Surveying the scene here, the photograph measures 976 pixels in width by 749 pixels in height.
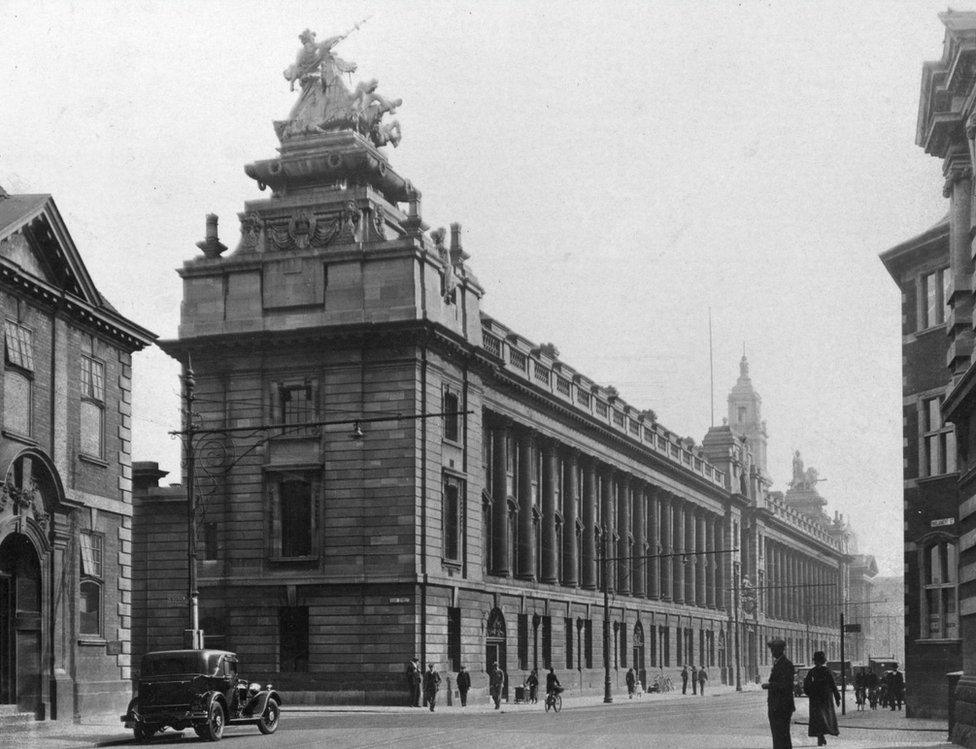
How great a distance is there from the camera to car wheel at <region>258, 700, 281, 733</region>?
33125 millimetres

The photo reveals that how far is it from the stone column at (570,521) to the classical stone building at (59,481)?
3923 centimetres

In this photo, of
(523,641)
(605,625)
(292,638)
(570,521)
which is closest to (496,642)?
(523,641)

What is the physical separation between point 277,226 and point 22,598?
1071 inches

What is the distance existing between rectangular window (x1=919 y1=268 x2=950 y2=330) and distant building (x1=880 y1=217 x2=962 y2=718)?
3cm

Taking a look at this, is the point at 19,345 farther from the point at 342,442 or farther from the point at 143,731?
the point at 342,442

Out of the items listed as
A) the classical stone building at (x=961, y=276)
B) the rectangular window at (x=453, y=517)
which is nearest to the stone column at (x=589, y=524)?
the rectangular window at (x=453, y=517)

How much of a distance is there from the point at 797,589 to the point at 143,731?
12535 centimetres

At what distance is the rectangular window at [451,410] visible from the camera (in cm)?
5837

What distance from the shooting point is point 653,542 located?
93.4 m

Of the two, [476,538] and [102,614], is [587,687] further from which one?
[102,614]

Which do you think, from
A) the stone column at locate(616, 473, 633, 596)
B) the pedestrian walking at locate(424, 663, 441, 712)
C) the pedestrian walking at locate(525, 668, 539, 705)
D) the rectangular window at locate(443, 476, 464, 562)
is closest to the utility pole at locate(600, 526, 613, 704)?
the stone column at locate(616, 473, 633, 596)

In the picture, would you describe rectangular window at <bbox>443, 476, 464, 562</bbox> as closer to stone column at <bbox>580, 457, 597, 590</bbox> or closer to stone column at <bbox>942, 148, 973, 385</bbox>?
stone column at <bbox>580, 457, 597, 590</bbox>

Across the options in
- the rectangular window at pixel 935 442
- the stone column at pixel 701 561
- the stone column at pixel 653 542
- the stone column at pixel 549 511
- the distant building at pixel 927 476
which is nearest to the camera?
the distant building at pixel 927 476

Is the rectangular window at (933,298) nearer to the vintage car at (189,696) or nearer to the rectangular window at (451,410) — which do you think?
the rectangular window at (451,410)
